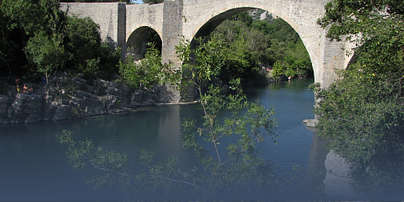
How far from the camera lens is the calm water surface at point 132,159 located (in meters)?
5.13

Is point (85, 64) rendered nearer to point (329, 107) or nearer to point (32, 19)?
point (32, 19)

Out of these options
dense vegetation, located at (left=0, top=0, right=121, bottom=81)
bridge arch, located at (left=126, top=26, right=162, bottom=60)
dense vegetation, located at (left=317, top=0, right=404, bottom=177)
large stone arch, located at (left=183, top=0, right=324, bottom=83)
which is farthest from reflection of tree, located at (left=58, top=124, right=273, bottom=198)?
bridge arch, located at (left=126, top=26, right=162, bottom=60)

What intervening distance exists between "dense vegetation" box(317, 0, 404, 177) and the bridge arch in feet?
34.8

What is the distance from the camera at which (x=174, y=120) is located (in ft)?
35.2

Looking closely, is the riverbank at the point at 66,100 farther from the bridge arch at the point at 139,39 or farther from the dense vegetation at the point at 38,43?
the bridge arch at the point at 139,39

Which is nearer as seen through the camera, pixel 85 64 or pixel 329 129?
pixel 329 129

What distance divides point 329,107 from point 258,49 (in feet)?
67.0

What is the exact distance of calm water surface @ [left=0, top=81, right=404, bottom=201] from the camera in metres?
5.13

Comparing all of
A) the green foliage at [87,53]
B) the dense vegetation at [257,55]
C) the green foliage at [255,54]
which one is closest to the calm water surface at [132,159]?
the green foliage at [87,53]

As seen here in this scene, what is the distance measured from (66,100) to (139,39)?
614 cm

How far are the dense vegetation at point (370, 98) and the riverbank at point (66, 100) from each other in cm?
752

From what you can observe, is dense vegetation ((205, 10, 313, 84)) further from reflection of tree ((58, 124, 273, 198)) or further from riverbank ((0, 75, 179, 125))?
reflection of tree ((58, 124, 273, 198))

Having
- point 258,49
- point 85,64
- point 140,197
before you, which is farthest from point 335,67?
point 258,49

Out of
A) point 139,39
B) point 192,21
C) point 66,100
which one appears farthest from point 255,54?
point 66,100
